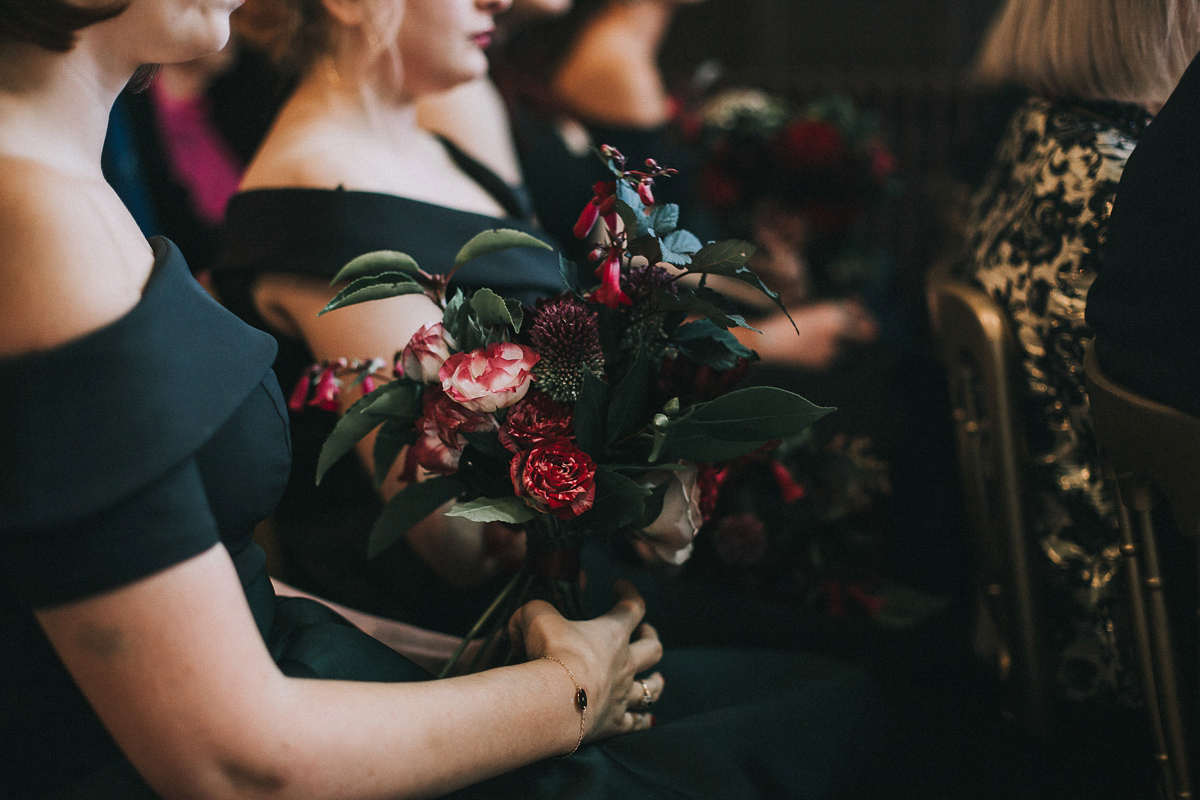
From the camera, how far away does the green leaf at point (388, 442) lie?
849 millimetres

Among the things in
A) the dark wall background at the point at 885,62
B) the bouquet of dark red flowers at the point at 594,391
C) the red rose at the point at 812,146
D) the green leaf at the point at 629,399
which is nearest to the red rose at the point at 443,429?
the bouquet of dark red flowers at the point at 594,391

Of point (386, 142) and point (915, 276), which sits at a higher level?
point (386, 142)

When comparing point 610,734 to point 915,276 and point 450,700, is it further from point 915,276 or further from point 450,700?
point 915,276

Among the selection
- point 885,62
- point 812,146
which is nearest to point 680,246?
point 812,146

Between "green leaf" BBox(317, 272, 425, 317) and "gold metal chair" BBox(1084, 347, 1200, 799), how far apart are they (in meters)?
0.67

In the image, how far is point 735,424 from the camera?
772 mm

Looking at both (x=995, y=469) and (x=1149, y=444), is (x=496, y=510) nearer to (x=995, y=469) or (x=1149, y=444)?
(x=1149, y=444)

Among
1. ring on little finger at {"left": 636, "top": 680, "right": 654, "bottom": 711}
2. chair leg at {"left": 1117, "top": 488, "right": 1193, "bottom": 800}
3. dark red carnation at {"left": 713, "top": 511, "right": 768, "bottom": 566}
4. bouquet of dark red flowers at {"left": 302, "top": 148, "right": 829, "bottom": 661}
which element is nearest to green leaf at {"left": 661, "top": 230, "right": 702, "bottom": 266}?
bouquet of dark red flowers at {"left": 302, "top": 148, "right": 829, "bottom": 661}

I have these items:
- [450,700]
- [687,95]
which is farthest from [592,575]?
[687,95]

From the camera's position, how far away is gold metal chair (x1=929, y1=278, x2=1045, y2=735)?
113 cm

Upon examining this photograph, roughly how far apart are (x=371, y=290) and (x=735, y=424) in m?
0.33

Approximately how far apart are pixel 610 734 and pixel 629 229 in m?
0.46

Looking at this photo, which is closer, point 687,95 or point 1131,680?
point 1131,680

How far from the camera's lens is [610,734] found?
0.83 meters
